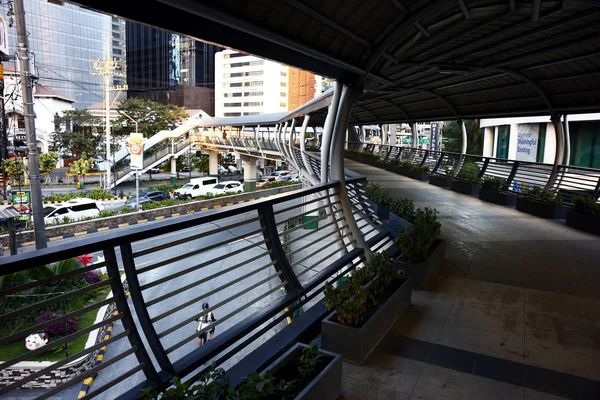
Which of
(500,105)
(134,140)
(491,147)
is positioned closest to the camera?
(500,105)

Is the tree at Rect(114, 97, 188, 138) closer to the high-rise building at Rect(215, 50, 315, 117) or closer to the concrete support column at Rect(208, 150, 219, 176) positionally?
the concrete support column at Rect(208, 150, 219, 176)

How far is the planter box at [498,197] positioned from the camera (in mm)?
12844

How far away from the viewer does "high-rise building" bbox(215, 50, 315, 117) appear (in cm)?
7838

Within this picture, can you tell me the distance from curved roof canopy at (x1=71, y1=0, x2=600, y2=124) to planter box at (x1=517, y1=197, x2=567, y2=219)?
277 centimetres

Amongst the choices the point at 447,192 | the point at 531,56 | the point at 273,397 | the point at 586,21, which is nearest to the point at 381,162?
the point at 447,192

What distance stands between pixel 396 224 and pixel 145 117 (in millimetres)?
52462

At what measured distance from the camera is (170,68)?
322ft

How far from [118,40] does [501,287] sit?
→ 109346mm

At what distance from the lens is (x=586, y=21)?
7.48 metres

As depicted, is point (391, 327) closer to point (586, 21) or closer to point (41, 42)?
point (586, 21)

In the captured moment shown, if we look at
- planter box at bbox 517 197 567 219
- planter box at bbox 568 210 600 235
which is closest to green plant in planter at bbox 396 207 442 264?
planter box at bbox 568 210 600 235

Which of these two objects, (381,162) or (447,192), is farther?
(381,162)

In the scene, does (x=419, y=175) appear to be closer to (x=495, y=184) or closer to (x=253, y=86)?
(x=495, y=184)

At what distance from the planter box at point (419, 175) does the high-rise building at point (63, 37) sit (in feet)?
164
